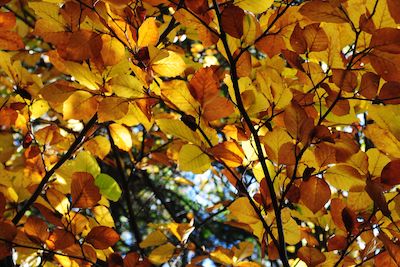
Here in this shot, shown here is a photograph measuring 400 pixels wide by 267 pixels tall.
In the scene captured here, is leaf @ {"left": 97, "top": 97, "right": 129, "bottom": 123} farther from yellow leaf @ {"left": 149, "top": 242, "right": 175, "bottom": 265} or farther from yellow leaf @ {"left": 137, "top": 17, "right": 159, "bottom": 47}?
yellow leaf @ {"left": 149, "top": 242, "right": 175, "bottom": 265}

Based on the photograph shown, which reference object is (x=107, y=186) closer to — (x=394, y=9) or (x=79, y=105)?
(x=79, y=105)

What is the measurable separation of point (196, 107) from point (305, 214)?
1.43 ft

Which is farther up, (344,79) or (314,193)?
(344,79)

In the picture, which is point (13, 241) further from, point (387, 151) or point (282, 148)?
point (387, 151)

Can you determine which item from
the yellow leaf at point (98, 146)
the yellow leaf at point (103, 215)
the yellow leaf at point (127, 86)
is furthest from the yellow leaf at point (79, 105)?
the yellow leaf at point (98, 146)

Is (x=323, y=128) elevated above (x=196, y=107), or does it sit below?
Result: below

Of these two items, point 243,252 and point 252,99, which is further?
point 243,252

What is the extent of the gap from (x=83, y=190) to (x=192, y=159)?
0.85ft

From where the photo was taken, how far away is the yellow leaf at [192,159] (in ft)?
2.71

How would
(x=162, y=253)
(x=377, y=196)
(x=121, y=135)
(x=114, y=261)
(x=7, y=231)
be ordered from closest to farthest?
(x=377, y=196) → (x=7, y=231) → (x=114, y=261) → (x=162, y=253) → (x=121, y=135)

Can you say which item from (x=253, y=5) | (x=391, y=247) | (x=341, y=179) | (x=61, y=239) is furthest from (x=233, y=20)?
(x=61, y=239)

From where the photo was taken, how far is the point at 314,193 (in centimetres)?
80

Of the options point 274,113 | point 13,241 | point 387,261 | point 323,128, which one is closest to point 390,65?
point 323,128

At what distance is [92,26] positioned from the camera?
93cm
